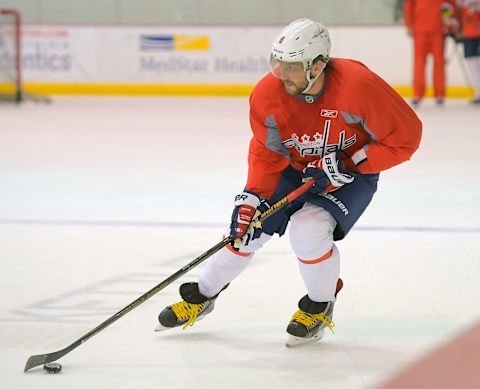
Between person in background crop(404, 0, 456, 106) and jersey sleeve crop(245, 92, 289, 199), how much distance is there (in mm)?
7626

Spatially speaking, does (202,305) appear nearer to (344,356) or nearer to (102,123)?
(344,356)

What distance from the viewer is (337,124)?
2805mm

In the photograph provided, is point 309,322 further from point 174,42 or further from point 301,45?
point 174,42

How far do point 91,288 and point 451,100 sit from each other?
8.46m

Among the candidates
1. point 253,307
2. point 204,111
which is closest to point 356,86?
point 253,307

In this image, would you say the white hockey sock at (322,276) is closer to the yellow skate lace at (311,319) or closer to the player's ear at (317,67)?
the yellow skate lace at (311,319)

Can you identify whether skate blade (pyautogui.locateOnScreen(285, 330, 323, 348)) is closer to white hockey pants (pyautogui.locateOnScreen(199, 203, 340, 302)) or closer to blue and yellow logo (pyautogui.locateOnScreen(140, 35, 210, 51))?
white hockey pants (pyautogui.locateOnScreen(199, 203, 340, 302))

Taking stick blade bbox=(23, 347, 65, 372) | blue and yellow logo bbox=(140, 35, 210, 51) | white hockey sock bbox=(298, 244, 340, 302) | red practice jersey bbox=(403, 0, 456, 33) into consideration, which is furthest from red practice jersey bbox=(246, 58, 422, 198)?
blue and yellow logo bbox=(140, 35, 210, 51)

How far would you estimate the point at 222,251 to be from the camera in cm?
295

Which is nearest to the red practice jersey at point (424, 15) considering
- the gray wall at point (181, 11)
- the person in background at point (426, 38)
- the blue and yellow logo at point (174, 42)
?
the person in background at point (426, 38)

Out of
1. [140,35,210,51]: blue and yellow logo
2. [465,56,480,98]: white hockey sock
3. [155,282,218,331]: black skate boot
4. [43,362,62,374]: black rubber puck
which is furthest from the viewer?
[140,35,210,51]: blue and yellow logo

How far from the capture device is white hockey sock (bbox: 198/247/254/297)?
116 inches

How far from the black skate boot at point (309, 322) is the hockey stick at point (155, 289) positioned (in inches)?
11.0

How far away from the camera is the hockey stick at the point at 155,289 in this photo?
8.46 feet
